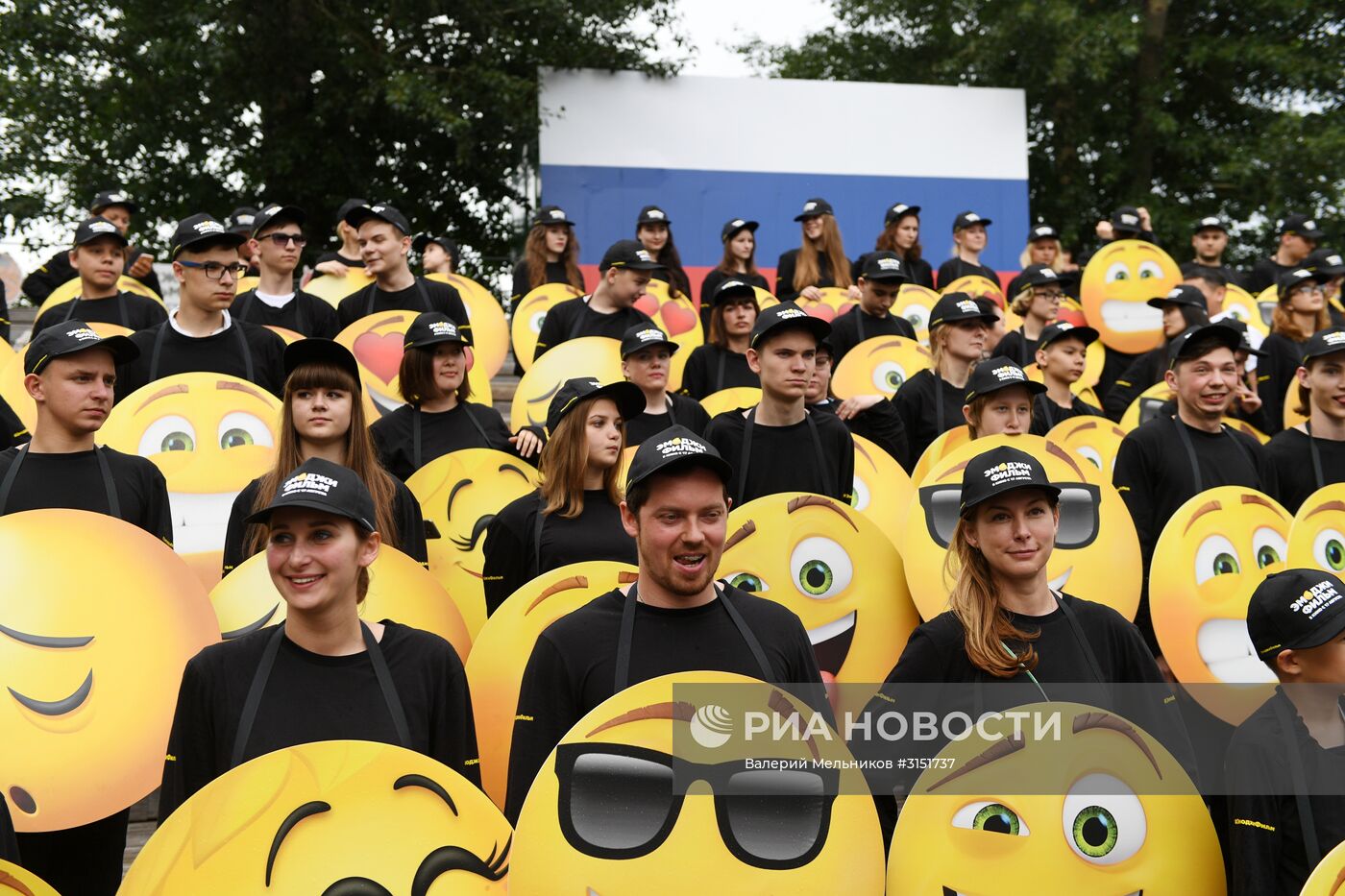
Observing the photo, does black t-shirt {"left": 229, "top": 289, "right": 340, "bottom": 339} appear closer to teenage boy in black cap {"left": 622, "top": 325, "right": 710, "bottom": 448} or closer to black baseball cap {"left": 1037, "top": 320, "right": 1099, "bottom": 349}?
teenage boy in black cap {"left": 622, "top": 325, "right": 710, "bottom": 448}

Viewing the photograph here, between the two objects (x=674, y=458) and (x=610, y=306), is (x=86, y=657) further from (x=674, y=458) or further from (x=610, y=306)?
(x=610, y=306)

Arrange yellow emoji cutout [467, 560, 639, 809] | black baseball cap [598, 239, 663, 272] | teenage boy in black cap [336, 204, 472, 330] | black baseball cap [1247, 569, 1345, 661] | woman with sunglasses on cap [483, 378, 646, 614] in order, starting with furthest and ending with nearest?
black baseball cap [598, 239, 663, 272] → teenage boy in black cap [336, 204, 472, 330] → woman with sunglasses on cap [483, 378, 646, 614] → yellow emoji cutout [467, 560, 639, 809] → black baseball cap [1247, 569, 1345, 661]

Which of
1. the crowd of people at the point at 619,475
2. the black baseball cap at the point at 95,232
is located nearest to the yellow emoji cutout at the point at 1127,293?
the crowd of people at the point at 619,475

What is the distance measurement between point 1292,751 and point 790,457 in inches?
112

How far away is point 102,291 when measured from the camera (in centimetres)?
825

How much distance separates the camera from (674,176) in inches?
610

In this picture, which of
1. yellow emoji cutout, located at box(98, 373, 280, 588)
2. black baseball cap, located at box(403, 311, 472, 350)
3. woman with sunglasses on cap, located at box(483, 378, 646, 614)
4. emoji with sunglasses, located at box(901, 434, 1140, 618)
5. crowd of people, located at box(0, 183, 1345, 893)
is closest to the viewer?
crowd of people, located at box(0, 183, 1345, 893)

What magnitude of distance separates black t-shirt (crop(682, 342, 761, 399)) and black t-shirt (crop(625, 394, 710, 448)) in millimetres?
1087

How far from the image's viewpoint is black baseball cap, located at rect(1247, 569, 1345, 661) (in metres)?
3.62

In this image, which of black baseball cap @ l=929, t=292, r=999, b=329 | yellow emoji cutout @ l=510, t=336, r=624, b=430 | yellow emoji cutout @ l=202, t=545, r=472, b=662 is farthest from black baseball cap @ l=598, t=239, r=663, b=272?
yellow emoji cutout @ l=202, t=545, r=472, b=662

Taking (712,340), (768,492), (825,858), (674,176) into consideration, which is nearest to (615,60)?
(674,176)

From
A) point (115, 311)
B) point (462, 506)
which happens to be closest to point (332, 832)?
point (462, 506)

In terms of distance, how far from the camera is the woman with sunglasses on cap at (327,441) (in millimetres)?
5031

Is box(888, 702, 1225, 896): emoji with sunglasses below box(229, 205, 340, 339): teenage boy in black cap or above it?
below
